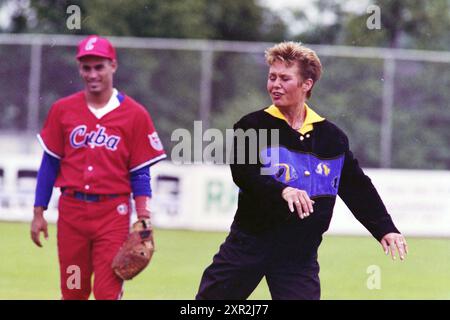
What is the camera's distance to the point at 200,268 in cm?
1183

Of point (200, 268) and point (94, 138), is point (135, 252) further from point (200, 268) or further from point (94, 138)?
point (200, 268)

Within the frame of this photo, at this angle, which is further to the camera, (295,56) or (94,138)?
(94,138)

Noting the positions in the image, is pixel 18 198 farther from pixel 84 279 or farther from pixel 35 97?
pixel 84 279

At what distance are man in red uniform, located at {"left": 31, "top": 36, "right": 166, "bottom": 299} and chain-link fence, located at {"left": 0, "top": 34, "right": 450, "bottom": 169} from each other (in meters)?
9.62

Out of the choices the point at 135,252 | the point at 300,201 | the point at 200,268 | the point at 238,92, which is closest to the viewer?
the point at 300,201

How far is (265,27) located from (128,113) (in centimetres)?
2363

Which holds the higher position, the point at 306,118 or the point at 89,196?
the point at 306,118

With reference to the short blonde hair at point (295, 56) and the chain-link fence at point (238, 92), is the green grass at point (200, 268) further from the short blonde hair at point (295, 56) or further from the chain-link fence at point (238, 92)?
the short blonde hair at point (295, 56)

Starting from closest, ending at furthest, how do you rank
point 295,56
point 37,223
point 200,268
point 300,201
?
point 300,201, point 295,56, point 37,223, point 200,268

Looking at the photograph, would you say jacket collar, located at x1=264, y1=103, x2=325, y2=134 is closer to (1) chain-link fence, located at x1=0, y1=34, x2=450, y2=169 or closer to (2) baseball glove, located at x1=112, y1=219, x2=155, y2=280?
(2) baseball glove, located at x1=112, y1=219, x2=155, y2=280

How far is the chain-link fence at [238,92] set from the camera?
16609 mm

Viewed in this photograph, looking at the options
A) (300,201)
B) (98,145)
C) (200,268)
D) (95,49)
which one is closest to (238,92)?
(200,268)

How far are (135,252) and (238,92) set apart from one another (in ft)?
34.3

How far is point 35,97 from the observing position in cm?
1661
